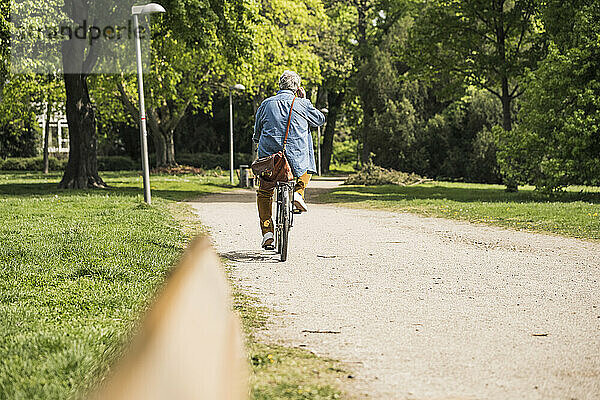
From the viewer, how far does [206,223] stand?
1353cm

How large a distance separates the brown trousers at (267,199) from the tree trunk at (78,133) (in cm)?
1608

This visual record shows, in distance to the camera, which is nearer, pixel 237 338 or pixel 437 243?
pixel 237 338

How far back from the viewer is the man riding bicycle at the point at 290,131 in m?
8.52

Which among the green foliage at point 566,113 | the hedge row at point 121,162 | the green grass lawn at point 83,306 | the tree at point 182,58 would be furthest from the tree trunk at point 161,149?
the green grass lawn at point 83,306

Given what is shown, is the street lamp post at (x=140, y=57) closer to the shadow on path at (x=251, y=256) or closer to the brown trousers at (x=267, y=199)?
the shadow on path at (x=251, y=256)

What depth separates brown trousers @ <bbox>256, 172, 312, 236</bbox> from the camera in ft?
28.7

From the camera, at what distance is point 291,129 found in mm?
8562

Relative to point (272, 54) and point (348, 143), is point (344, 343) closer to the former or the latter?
point (272, 54)

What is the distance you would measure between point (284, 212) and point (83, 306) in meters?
3.25

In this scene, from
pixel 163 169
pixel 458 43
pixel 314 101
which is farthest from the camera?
pixel 314 101

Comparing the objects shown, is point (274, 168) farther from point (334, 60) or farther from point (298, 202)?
point (334, 60)

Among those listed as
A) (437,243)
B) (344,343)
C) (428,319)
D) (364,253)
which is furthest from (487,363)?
(437,243)

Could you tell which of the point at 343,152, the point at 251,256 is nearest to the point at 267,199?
the point at 251,256

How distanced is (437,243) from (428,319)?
5358 millimetres
